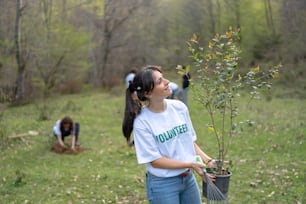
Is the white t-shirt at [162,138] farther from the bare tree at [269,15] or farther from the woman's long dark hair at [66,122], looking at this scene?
the bare tree at [269,15]

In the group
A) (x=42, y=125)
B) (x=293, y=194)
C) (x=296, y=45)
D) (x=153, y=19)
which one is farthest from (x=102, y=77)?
(x=293, y=194)

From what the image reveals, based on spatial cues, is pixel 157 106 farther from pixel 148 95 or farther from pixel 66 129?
pixel 66 129

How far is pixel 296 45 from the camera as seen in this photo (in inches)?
672

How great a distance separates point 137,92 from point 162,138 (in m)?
0.36

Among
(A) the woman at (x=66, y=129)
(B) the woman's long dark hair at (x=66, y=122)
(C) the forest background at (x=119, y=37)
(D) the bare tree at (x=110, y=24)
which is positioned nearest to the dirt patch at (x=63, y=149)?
(A) the woman at (x=66, y=129)

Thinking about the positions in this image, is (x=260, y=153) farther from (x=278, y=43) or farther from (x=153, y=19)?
(x=153, y=19)

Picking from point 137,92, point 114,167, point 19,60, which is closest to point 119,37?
point 19,60

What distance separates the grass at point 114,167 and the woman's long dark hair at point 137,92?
8.97ft

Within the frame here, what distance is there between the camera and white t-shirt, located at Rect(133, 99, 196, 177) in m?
2.46

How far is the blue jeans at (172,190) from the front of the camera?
247 centimetres

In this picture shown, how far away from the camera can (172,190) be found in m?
2.48

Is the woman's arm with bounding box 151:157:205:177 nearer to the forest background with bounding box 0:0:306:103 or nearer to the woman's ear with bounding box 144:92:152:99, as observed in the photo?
the woman's ear with bounding box 144:92:152:99

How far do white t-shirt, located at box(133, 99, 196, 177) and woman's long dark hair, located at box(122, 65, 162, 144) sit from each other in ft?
0.18

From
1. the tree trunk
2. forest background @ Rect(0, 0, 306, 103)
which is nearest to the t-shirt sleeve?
forest background @ Rect(0, 0, 306, 103)
